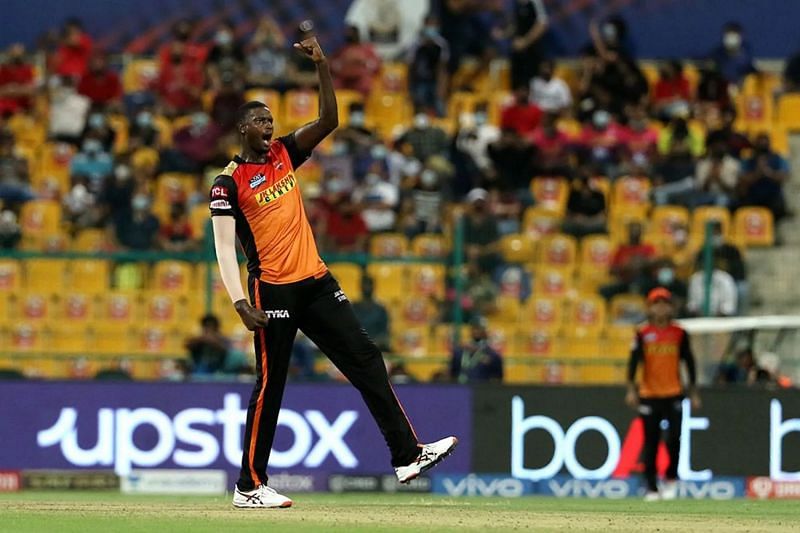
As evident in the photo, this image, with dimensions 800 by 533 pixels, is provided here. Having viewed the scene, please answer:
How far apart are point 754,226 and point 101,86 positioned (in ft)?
29.2

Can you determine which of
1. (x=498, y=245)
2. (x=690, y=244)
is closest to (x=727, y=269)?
(x=690, y=244)

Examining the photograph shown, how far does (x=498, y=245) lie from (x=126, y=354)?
13.1ft

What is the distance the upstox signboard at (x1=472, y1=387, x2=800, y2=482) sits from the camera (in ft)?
58.2

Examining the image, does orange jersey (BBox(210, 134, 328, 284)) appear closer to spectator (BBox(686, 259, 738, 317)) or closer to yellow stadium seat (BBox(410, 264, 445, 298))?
yellow stadium seat (BBox(410, 264, 445, 298))

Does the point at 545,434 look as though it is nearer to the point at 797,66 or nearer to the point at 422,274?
the point at 422,274

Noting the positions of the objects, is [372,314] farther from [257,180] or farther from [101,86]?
[257,180]

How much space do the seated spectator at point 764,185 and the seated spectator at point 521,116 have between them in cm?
289

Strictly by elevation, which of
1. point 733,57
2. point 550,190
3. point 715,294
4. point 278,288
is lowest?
point 278,288

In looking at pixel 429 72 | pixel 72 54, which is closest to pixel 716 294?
pixel 429 72

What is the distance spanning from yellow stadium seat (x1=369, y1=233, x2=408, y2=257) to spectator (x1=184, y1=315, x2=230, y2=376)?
2328 mm

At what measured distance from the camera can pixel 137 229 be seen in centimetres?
2031

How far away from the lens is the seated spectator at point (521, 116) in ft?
78.0

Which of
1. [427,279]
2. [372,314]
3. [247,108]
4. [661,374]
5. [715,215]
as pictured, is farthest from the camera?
[715,215]

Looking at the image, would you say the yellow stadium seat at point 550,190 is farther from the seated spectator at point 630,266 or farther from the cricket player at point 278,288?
the cricket player at point 278,288
